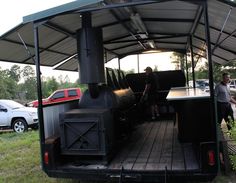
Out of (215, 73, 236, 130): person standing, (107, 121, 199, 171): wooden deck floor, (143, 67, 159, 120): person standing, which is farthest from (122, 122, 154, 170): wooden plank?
(215, 73, 236, 130): person standing

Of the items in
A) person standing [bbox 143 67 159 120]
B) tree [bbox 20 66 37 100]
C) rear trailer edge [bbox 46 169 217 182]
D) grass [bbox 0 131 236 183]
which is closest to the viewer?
rear trailer edge [bbox 46 169 217 182]

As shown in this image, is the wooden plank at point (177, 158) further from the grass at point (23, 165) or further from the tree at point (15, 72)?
the tree at point (15, 72)

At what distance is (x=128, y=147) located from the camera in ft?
21.2

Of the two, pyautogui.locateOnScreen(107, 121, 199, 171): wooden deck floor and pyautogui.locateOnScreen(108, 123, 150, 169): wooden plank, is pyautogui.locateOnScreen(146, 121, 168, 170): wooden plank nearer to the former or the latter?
pyautogui.locateOnScreen(107, 121, 199, 171): wooden deck floor

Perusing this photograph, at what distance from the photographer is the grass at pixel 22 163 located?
20.8ft

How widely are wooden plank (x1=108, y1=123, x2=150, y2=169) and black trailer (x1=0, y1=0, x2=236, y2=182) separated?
0.02 meters

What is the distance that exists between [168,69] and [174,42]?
1.20 meters

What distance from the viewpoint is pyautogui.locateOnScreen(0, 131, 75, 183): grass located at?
6348mm

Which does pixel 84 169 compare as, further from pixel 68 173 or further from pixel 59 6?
pixel 59 6

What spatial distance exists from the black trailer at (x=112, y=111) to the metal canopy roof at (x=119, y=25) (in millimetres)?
20

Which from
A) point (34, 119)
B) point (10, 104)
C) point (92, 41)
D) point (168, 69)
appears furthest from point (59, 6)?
point (10, 104)

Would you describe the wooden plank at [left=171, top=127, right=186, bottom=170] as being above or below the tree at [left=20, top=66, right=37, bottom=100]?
below

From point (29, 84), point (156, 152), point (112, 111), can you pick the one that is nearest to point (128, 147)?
point (156, 152)

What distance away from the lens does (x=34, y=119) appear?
1384 cm
